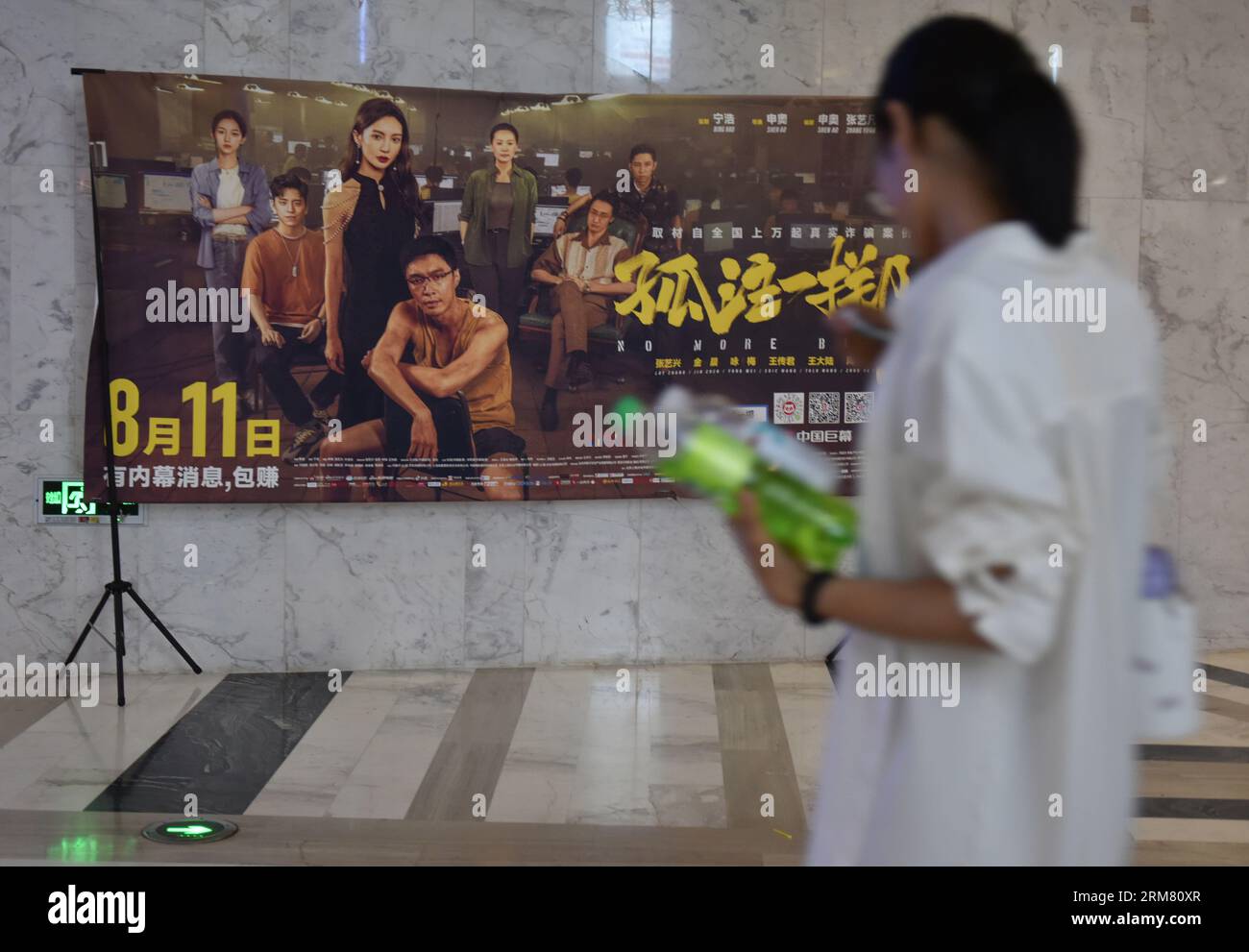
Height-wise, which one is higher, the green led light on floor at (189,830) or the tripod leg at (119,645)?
the tripod leg at (119,645)

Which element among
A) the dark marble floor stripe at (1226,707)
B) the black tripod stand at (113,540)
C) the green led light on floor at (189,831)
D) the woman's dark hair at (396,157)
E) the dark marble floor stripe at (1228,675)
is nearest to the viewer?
the green led light on floor at (189,831)

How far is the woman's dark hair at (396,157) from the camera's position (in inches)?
209

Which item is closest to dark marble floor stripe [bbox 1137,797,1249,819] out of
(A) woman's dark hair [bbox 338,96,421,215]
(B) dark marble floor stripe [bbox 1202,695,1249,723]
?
(B) dark marble floor stripe [bbox 1202,695,1249,723]

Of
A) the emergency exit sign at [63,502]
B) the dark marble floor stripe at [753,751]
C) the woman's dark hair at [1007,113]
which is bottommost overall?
the dark marble floor stripe at [753,751]

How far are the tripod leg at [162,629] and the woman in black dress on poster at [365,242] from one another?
109 cm

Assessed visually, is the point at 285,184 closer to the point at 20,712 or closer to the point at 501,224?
the point at 501,224

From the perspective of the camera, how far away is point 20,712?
4.93 metres

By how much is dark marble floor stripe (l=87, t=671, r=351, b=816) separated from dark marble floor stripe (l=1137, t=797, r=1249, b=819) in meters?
2.79

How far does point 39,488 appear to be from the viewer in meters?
5.34

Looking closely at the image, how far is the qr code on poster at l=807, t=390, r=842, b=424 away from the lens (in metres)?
5.73

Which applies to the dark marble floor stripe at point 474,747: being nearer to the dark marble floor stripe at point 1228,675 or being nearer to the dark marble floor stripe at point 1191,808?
the dark marble floor stripe at point 1191,808

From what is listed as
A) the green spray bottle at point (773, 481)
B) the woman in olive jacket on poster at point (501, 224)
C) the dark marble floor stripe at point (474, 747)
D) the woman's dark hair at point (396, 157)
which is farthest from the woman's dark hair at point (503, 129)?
the green spray bottle at point (773, 481)

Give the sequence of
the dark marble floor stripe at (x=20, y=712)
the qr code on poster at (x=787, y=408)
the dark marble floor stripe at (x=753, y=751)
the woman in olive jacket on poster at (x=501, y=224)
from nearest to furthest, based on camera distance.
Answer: the dark marble floor stripe at (x=753, y=751) < the dark marble floor stripe at (x=20, y=712) < the woman in olive jacket on poster at (x=501, y=224) < the qr code on poster at (x=787, y=408)
